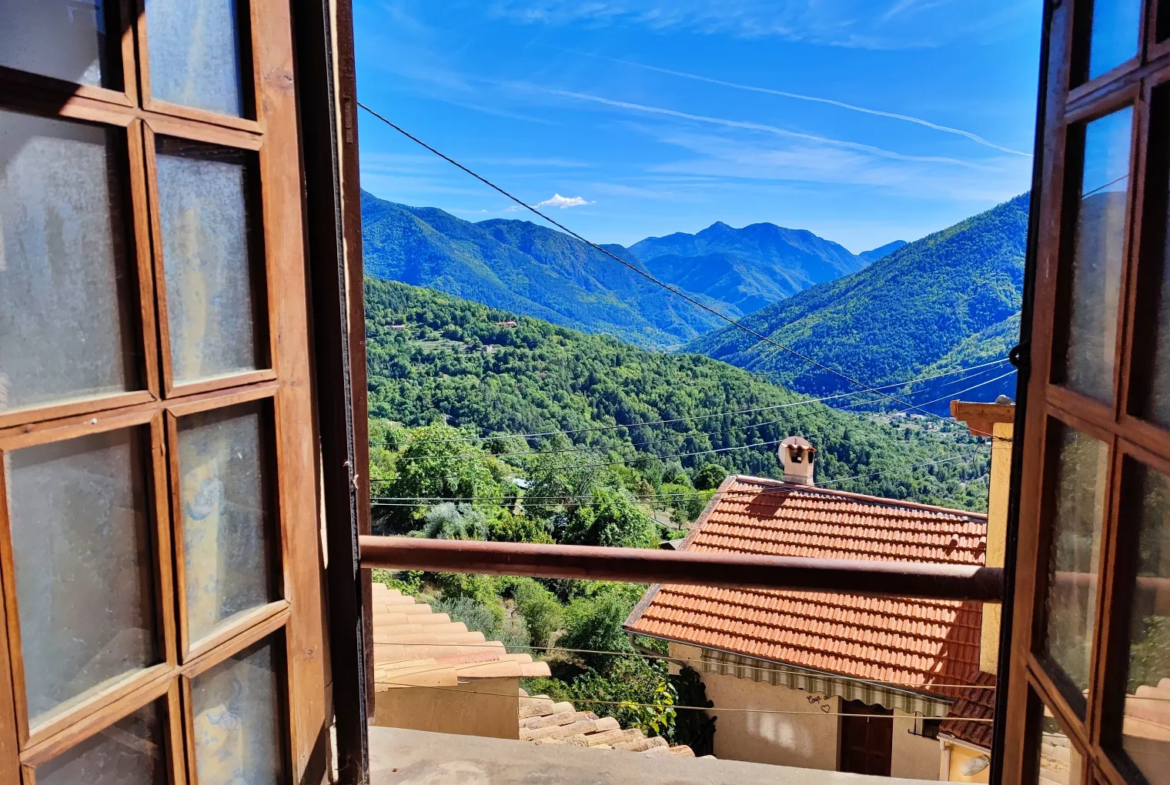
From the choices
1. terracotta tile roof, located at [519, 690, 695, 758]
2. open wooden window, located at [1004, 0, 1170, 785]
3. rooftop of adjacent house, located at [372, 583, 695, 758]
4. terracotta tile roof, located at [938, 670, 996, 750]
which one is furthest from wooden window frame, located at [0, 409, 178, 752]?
terracotta tile roof, located at [938, 670, 996, 750]

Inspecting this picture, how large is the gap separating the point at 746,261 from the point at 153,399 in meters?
101

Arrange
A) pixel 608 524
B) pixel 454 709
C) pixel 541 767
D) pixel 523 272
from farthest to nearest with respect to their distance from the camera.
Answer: pixel 523 272, pixel 608 524, pixel 454 709, pixel 541 767

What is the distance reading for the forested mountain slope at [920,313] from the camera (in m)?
40.2

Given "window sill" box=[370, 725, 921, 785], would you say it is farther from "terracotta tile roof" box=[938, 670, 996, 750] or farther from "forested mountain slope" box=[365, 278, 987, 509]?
"forested mountain slope" box=[365, 278, 987, 509]

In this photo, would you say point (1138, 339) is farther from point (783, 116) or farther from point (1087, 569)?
point (783, 116)

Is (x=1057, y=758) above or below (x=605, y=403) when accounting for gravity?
above

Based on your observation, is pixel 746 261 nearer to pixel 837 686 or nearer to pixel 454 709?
pixel 837 686

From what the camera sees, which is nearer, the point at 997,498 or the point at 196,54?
the point at 196,54

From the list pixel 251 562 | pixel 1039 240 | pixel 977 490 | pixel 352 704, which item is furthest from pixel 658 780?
pixel 977 490

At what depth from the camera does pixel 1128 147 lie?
2.10 feet

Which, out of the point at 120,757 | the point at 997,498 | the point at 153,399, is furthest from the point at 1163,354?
the point at 997,498

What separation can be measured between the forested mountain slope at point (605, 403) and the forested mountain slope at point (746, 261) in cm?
5065

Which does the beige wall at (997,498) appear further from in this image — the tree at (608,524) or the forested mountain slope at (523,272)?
the forested mountain slope at (523,272)

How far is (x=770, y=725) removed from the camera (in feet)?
22.3
